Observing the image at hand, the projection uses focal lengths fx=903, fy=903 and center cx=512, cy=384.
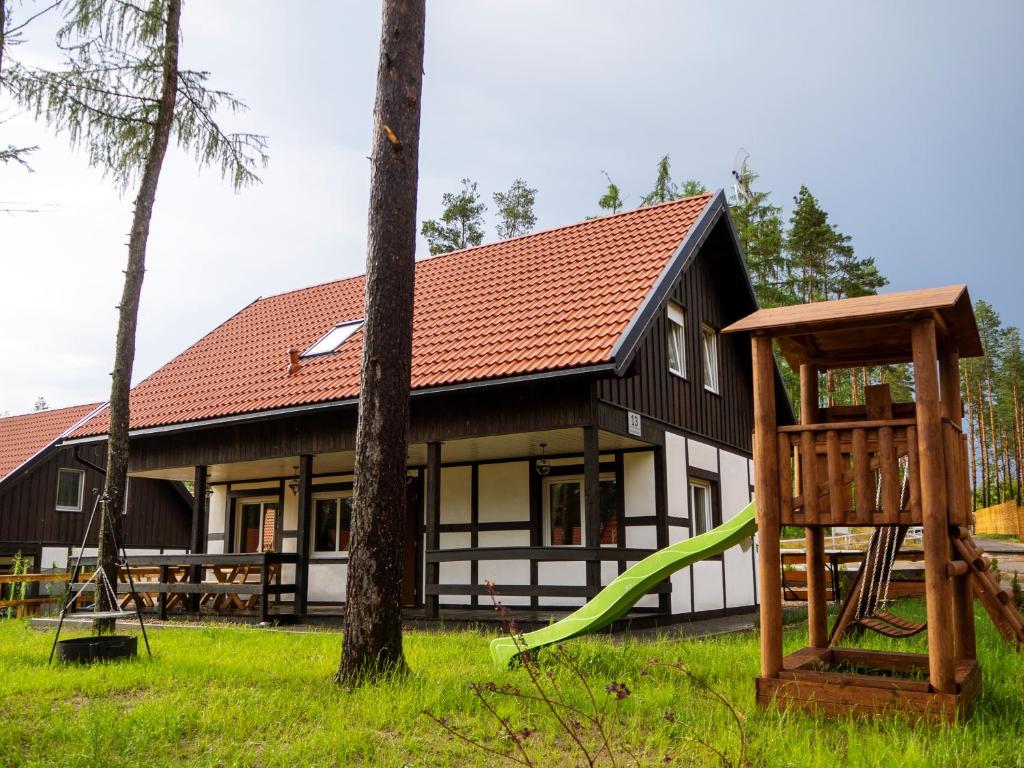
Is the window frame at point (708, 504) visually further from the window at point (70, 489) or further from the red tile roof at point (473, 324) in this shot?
the window at point (70, 489)

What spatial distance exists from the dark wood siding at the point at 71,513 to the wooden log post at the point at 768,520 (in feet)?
60.7

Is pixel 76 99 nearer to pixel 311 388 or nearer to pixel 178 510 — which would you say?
pixel 311 388

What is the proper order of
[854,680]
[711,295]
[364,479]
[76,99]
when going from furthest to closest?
[711,295], [76,99], [364,479], [854,680]

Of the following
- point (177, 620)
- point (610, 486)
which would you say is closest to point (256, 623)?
point (177, 620)

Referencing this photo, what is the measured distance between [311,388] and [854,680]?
8.74m

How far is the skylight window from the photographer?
45.8ft

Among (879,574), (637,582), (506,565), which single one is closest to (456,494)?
(506,565)

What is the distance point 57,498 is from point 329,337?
13437 millimetres

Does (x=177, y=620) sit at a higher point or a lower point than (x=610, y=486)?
lower

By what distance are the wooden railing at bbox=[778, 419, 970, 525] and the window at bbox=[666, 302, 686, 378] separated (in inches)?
Result: 281

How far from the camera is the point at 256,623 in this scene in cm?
1176

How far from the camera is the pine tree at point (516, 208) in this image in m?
37.9

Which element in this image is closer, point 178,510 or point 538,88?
point 538,88

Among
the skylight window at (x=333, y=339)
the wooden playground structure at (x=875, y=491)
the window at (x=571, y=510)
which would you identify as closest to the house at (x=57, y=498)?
the skylight window at (x=333, y=339)
